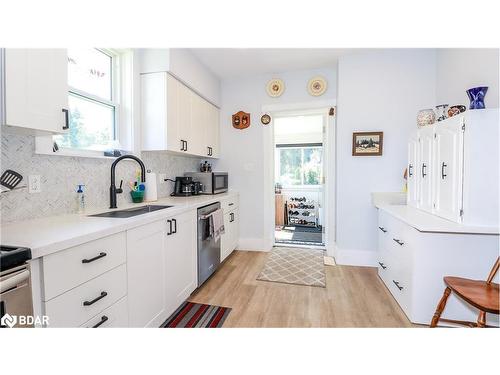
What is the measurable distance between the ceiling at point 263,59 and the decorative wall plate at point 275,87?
138 mm

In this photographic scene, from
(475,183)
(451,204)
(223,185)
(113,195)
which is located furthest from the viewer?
(223,185)

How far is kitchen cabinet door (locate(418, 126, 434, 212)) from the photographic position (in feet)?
6.95

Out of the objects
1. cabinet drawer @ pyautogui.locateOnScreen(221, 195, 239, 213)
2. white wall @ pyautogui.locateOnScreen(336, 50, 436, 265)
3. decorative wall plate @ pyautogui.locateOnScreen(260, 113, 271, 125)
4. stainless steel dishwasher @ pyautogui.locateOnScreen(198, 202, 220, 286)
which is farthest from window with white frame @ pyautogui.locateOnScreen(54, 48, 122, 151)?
white wall @ pyautogui.locateOnScreen(336, 50, 436, 265)

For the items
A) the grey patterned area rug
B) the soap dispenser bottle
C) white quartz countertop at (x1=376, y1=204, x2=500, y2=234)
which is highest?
the soap dispenser bottle

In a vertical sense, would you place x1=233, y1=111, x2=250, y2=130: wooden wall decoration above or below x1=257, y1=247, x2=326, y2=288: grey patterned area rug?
above

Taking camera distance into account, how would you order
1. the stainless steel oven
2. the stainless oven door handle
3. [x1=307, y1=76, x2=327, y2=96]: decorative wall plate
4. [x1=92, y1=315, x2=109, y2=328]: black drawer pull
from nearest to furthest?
the stainless oven door handle
[x1=92, y1=315, x2=109, y2=328]: black drawer pull
the stainless steel oven
[x1=307, y1=76, x2=327, y2=96]: decorative wall plate

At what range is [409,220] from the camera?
6.24ft

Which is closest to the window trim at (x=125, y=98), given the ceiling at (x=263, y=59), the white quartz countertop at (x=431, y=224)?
the ceiling at (x=263, y=59)

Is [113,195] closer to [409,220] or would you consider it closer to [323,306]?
[323,306]

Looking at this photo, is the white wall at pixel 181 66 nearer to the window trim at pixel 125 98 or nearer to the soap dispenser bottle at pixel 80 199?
the window trim at pixel 125 98

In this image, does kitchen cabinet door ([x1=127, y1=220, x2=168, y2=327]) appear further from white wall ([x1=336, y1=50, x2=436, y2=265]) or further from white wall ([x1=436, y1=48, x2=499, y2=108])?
white wall ([x1=436, y1=48, x2=499, y2=108])
